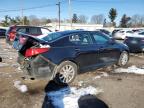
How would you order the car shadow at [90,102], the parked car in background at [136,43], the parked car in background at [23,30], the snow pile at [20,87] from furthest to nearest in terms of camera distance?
1. the parked car in background at [23,30]
2. the parked car in background at [136,43]
3. the snow pile at [20,87]
4. the car shadow at [90,102]

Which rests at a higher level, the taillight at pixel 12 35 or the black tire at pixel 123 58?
the taillight at pixel 12 35

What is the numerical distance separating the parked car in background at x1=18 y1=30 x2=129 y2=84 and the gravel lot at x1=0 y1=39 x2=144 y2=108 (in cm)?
37

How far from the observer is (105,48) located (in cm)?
860

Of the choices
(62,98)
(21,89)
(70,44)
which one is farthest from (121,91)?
(21,89)

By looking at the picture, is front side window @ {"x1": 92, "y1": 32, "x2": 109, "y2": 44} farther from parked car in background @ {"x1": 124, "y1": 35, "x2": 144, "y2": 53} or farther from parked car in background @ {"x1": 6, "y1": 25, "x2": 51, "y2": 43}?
parked car in background @ {"x1": 6, "y1": 25, "x2": 51, "y2": 43}

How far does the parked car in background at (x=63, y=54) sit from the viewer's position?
6680mm

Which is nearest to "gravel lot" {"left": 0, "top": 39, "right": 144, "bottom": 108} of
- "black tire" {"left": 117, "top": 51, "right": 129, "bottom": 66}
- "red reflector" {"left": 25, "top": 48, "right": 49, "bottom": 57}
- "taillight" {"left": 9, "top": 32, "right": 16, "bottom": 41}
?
"black tire" {"left": 117, "top": 51, "right": 129, "bottom": 66}

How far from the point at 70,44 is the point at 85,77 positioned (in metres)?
1.32

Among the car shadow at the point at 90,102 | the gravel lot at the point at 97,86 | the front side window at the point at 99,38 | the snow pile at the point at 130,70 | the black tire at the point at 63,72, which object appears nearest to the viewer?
the car shadow at the point at 90,102

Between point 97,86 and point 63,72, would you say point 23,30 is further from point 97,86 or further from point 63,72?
point 97,86

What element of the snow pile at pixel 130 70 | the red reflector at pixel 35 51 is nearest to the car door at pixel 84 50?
the red reflector at pixel 35 51

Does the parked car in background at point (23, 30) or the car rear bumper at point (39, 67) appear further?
the parked car in background at point (23, 30)

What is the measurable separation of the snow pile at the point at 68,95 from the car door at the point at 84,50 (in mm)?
1191

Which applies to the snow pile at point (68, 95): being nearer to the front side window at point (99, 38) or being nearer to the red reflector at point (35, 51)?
the red reflector at point (35, 51)
